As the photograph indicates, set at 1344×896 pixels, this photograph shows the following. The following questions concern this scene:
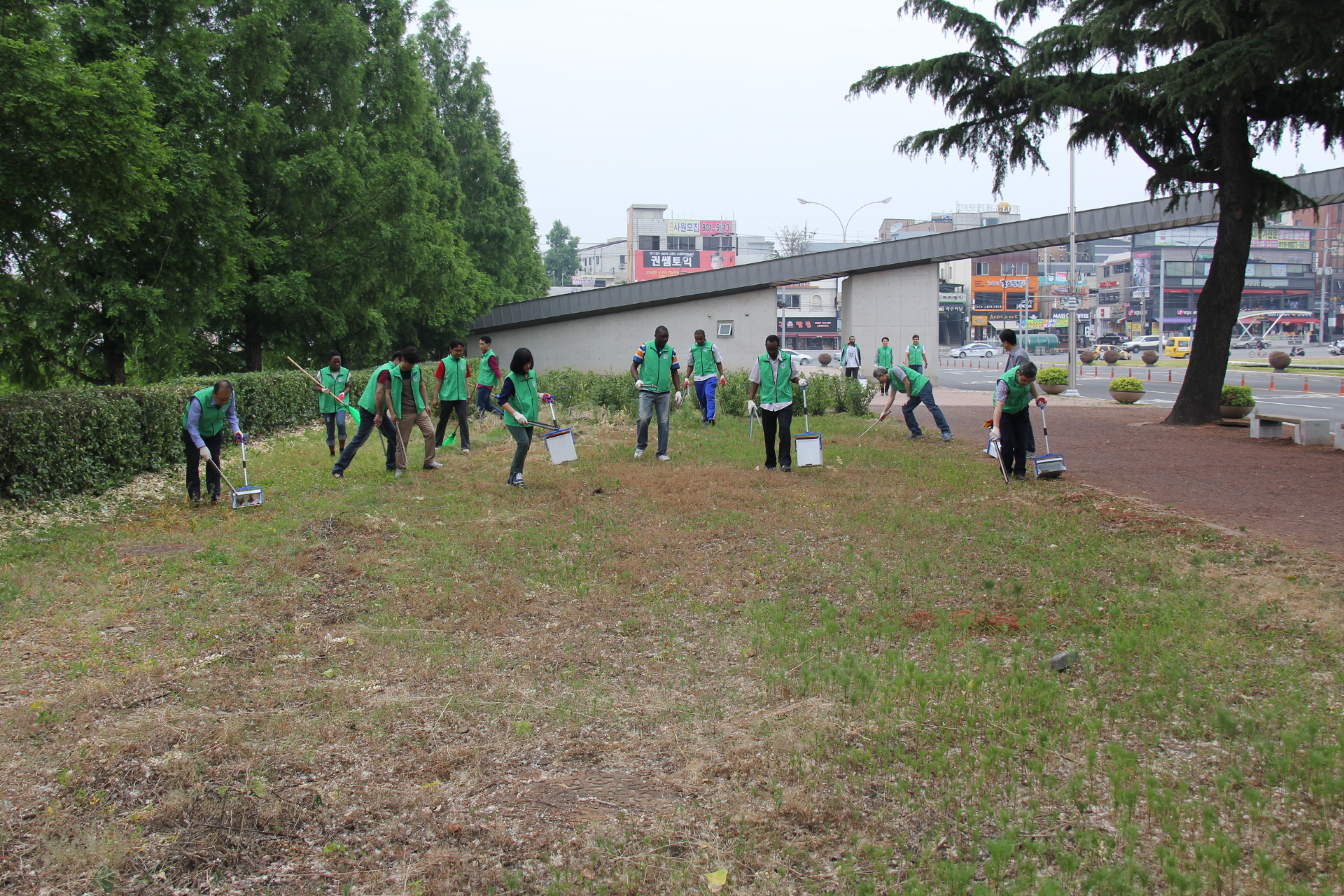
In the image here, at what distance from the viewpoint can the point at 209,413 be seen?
9930 millimetres

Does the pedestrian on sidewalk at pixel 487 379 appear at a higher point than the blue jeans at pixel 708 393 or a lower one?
higher

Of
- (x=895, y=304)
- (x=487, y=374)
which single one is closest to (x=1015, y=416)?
(x=487, y=374)

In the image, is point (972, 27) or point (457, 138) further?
point (457, 138)

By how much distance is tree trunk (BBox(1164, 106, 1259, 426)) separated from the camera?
17141 mm

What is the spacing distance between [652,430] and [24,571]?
35.7 ft

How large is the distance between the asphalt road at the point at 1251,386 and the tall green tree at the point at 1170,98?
3.68 m

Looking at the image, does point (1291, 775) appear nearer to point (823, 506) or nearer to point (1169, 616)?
point (1169, 616)

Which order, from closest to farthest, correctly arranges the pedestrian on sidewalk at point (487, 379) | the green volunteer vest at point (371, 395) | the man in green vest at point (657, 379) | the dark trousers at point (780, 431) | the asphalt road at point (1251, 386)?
the green volunteer vest at point (371, 395)
the dark trousers at point (780, 431)
the pedestrian on sidewalk at point (487, 379)
the man in green vest at point (657, 379)
the asphalt road at point (1251, 386)

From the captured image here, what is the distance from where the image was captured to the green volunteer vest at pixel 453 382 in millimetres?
13938

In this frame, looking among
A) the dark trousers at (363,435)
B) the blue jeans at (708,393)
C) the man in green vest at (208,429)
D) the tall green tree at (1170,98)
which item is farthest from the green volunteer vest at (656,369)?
the tall green tree at (1170,98)

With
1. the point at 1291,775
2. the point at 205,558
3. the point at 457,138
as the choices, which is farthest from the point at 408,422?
the point at 457,138

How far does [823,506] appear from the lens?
32.0 feet

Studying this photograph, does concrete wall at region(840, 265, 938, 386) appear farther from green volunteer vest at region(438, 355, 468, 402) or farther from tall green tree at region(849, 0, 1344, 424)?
green volunteer vest at region(438, 355, 468, 402)

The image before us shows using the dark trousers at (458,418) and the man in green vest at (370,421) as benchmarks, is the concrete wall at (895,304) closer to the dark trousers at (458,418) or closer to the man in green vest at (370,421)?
the dark trousers at (458,418)
